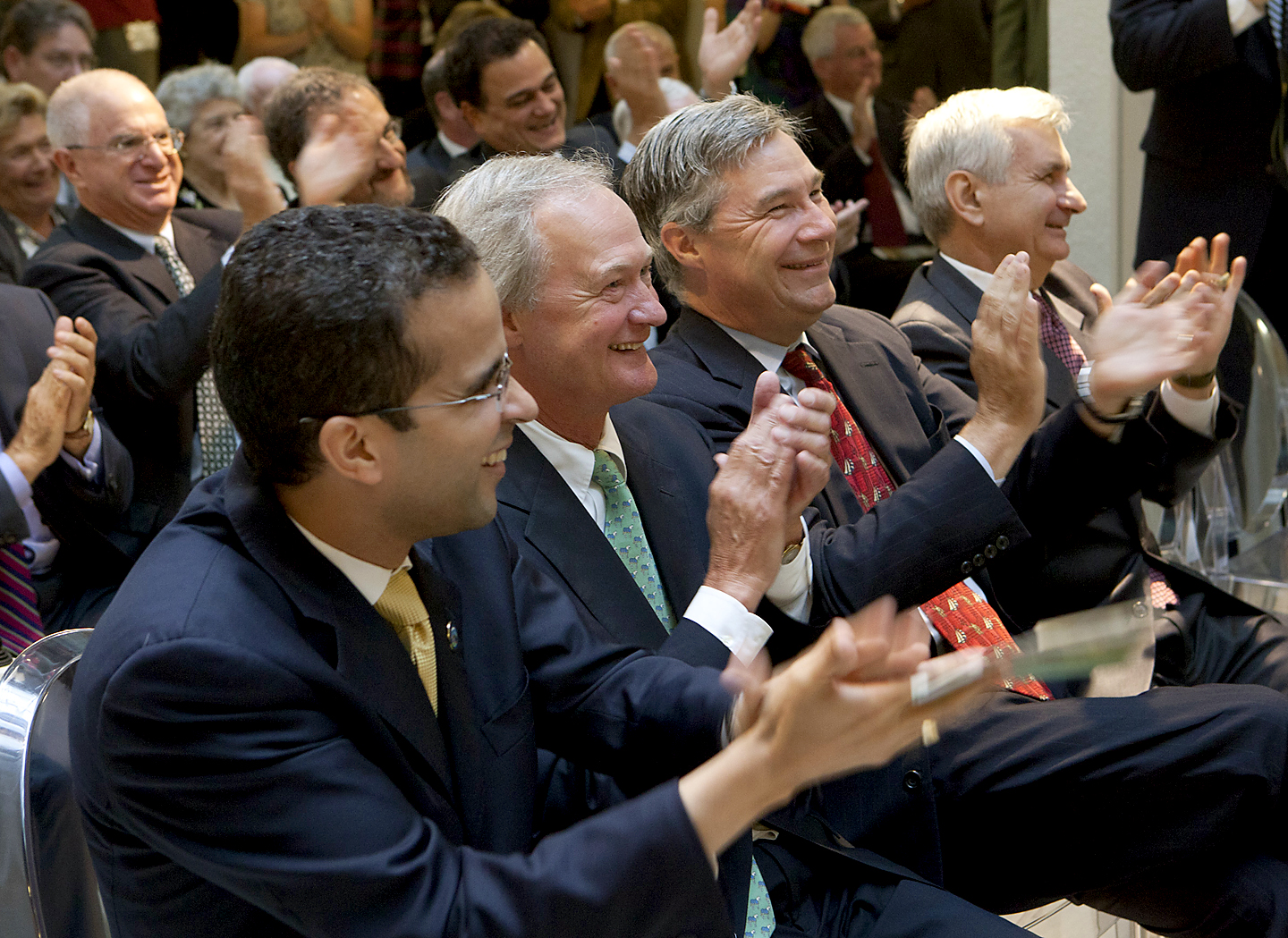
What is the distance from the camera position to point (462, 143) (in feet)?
13.0

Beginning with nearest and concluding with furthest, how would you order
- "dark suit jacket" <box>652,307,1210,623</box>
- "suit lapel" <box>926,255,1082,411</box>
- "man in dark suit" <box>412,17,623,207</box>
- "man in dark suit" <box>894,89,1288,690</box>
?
"dark suit jacket" <box>652,307,1210,623</box>
"man in dark suit" <box>894,89,1288,690</box>
"suit lapel" <box>926,255,1082,411</box>
"man in dark suit" <box>412,17,623,207</box>

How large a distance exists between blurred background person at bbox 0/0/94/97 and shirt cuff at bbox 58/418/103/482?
2.24 meters

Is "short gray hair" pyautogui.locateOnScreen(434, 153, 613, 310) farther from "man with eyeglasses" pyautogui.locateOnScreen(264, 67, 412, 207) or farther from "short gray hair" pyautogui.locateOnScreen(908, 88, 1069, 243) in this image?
"man with eyeglasses" pyautogui.locateOnScreen(264, 67, 412, 207)

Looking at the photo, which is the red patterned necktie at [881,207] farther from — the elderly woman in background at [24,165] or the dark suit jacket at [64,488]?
the dark suit jacket at [64,488]

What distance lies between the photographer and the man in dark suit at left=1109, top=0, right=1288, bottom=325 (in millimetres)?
3158

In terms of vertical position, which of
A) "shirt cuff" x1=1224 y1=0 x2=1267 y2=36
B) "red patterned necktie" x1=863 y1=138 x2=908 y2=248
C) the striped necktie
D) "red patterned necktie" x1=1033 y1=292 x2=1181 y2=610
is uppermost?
"shirt cuff" x1=1224 y1=0 x2=1267 y2=36

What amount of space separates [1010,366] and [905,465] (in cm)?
26

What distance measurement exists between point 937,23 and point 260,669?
4495 mm

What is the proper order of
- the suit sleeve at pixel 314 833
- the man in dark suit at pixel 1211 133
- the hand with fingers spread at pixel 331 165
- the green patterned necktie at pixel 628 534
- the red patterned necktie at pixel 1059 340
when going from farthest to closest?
the man in dark suit at pixel 1211 133 → the hand with fingers spread at pixel 331 165 → the red patterned necktie at pixel 1059 340 → the green patterned necktie at pixel 628 534 → the suit sleeve at pixel 314 833

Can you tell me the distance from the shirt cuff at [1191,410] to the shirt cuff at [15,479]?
183 centimetres

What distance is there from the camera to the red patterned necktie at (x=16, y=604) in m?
2.20

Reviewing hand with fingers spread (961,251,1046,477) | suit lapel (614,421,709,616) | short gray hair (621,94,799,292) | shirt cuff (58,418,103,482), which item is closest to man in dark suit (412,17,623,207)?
A: shirt cuff (58,418,103,482)

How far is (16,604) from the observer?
2.23 m

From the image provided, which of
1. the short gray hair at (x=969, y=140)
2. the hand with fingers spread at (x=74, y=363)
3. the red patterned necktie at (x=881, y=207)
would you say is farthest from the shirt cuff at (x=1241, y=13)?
the hand with fingers spread at (x=74, y=363)
